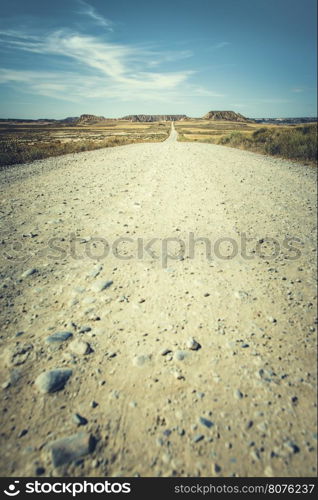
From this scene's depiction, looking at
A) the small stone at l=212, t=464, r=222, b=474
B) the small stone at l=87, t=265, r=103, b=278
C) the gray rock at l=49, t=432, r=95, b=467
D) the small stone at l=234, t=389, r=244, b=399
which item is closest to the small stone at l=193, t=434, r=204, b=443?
the small stone at l=212, t=464, r=222, b=474

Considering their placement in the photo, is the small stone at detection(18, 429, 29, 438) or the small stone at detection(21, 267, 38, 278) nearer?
→ the small stone at detection(18, 429, 29, 438)

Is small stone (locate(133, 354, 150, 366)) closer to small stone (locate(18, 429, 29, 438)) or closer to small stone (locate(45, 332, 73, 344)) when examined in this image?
small stone (locate(45, 332, 73, 344))

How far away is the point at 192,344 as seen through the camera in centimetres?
263

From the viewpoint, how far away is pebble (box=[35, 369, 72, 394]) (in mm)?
2213

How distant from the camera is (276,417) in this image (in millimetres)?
1960

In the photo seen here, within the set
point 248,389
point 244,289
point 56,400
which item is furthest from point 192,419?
point 244,289

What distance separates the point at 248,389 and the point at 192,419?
1.93 ft

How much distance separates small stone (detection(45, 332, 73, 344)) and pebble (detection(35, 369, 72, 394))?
406 millimetres

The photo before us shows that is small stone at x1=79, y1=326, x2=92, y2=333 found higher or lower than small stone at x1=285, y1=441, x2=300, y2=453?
higher

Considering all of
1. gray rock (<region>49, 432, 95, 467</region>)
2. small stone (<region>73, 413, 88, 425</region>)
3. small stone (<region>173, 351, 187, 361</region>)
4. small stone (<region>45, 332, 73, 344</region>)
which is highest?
small stone (<region>45, 332, 73, 344</region>)

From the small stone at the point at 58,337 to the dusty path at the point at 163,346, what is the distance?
2.4 inches

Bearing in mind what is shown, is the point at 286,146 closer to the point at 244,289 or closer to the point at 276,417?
the point at 244,289

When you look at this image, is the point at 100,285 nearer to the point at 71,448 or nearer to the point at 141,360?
the point at 141,360

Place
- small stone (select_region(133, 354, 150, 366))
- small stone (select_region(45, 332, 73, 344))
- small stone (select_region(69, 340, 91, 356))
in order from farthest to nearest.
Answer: small stone (select_region(45, 332, 73, 344))
small stone (select_region(69, 340, 91, 356))
small stone (select_region(133, 354, 150, 366))
